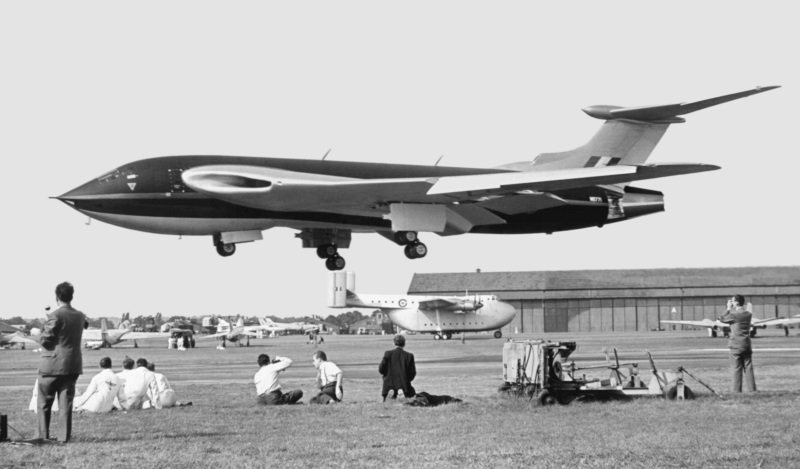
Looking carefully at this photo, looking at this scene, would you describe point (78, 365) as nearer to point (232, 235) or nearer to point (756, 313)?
point (232, 235)

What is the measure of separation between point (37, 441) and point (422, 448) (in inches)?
195

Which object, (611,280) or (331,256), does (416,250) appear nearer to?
(331,256)

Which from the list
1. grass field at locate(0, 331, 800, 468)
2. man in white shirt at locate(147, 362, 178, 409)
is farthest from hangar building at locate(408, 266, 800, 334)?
man in white shirt at locate(147, 362, 178, 409)

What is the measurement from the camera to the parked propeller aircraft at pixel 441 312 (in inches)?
2835

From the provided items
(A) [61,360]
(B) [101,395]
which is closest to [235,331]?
(B) [101,395]

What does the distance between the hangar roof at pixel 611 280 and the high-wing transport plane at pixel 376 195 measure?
237 ft

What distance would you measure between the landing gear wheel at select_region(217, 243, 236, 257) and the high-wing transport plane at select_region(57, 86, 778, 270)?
3cm

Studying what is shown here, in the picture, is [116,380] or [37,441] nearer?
[37,441]

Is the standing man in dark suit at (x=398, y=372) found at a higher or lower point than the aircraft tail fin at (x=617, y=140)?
lower

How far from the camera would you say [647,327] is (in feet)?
336

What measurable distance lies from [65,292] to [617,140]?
26.4 meters

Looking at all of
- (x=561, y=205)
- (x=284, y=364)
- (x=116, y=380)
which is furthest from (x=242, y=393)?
(x=561, y=205)

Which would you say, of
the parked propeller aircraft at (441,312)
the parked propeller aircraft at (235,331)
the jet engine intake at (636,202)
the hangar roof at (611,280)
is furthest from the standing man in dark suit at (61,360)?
the hangar roof at (611,280)

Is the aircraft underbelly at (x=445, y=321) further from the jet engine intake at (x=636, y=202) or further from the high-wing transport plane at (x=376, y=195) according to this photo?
the jet engine intake at (x=636, y=202)
